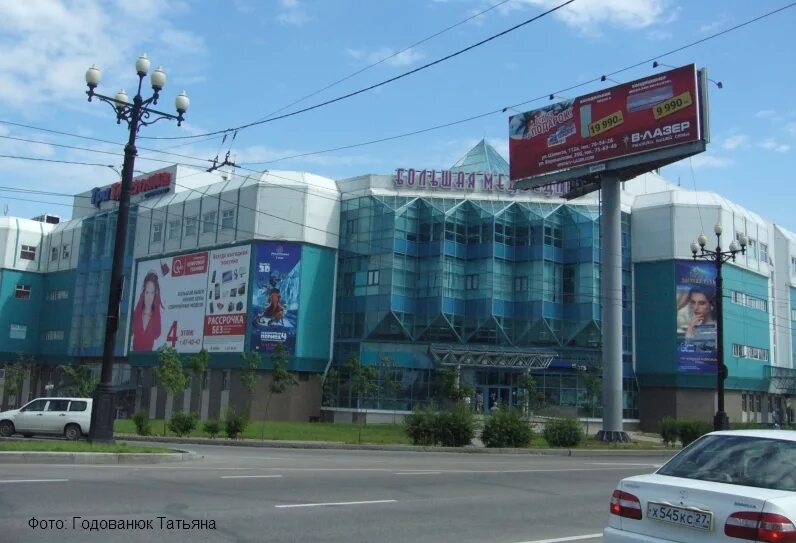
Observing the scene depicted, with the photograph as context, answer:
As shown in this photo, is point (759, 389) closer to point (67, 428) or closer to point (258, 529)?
point (67, 428)

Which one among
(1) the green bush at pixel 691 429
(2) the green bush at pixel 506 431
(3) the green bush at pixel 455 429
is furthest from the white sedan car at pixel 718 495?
(1) the green bush at pixel 691 429

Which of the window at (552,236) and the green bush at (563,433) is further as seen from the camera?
the window at (552,236)

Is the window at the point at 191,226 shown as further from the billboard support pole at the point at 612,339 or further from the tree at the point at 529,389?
the billboard support pole at the point at 612,339

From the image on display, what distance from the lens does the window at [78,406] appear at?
3128 centimetres

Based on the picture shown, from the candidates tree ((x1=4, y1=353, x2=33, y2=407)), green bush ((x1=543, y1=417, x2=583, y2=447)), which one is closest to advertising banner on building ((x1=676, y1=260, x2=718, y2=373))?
green bush ((x1=543, y1=417, x2=583, y2=447))

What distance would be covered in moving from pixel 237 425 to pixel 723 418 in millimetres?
19492

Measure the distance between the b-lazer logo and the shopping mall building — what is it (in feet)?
53.4

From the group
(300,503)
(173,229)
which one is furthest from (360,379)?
(300,503)

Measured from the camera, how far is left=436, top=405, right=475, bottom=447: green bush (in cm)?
2906

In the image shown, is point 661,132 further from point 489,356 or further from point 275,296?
point 275,296

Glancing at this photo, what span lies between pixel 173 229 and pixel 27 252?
22.2 metres

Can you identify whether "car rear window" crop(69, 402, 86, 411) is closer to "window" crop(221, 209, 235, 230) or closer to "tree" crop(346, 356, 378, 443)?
"tree" crop(346, 356, 378, 443)

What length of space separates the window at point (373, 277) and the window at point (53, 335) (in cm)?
3401

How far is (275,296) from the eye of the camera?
53.4 meters
